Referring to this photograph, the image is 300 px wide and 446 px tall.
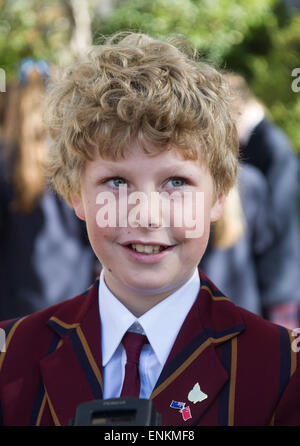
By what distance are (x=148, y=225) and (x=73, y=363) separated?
0.35m

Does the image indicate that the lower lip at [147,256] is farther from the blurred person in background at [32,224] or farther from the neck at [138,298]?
the blurred person in background at [32,224]

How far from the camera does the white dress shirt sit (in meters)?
1.61

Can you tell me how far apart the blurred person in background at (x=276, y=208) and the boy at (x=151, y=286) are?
6.00 ft

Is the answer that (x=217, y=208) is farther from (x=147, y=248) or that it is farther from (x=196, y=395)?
(x=196, y=395)

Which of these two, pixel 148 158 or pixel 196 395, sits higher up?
pixel 148 158

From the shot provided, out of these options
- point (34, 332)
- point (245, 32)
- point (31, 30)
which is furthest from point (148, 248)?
point (245, 32)

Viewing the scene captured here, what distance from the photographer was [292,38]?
7984mm

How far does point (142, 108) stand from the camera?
1.57m
